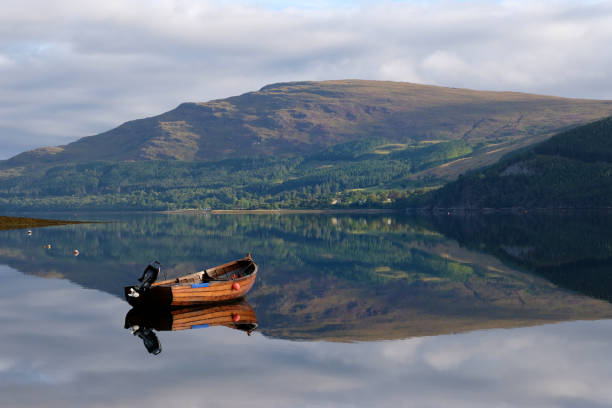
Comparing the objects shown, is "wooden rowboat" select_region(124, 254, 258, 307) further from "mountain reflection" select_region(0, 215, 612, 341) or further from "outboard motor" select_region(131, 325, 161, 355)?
"outboard motor" select_region(131, 325, 161, 355)

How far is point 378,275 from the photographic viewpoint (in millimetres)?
73625

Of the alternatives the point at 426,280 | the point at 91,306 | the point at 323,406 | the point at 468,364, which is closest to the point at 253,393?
the point at 323,406

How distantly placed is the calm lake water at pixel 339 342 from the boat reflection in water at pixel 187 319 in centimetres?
61

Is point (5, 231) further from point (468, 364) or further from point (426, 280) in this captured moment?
point (468, 364)

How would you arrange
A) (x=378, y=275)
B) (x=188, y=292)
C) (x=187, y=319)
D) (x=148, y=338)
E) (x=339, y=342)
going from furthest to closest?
(x=378, y=275) → (x=188, y=292) → (x=187, y=319) → (x=148, y=338) → (x=339, y=342)

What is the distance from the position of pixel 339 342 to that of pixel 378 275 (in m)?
34.6

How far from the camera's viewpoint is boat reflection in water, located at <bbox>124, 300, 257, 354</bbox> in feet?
144

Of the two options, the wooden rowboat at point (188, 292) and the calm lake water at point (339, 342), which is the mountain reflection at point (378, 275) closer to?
the calm lake water at point (339, 342)

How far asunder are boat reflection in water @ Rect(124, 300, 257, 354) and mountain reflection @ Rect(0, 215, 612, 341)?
151 cm

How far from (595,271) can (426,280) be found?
687 inches

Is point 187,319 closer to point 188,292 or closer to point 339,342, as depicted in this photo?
point 188,292

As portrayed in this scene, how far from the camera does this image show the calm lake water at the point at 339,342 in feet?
96.6

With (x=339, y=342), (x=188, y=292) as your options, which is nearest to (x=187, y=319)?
(x=188, y=292)

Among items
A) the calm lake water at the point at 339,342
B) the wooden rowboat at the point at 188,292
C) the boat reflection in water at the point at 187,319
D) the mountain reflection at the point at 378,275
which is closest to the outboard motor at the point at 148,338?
the boat reflection in water at the point at 187,319
